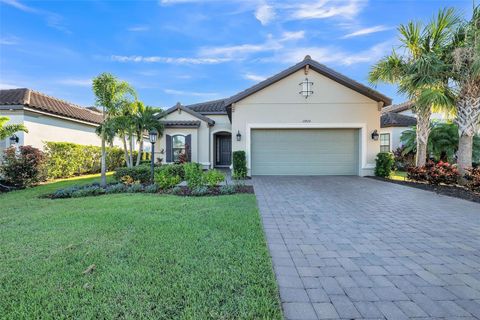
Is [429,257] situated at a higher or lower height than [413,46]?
lower

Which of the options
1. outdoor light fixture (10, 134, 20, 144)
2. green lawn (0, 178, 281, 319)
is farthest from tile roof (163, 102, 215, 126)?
green lawn (0, 178, 281, 319)

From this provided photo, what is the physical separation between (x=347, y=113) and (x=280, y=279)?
11010mm

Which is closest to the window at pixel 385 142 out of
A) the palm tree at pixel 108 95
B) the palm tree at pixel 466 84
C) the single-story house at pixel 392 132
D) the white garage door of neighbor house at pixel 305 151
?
the single-story house at pixel 392 132

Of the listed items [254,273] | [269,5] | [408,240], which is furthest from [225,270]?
[269,5]

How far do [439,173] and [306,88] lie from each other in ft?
21.9

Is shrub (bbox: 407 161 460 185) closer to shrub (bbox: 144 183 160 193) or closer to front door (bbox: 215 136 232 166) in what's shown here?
shrub (bbox: 144 183 160 193)

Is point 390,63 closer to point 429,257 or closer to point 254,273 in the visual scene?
point 429,257

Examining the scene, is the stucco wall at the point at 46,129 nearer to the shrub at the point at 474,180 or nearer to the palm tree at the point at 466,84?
the shrub at the point at 474,180

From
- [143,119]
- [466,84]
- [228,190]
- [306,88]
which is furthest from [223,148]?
[466,84]

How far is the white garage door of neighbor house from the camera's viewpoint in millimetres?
12125

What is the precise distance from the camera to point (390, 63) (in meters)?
9.93

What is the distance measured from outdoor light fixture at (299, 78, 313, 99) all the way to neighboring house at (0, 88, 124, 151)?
1393cm

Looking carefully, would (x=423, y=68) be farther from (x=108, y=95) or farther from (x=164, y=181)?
(x=108, y=95)

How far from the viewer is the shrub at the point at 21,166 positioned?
943cm
